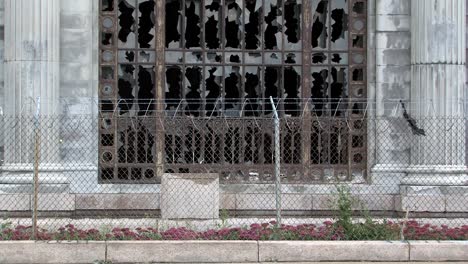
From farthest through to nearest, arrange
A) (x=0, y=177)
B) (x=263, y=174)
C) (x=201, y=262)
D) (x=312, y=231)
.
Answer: (x=263, y=174) → (x=0, y=177) → (x=312, y=231) → (x=201, y=262)

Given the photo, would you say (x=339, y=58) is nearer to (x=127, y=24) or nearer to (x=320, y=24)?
(x=320, y=24)

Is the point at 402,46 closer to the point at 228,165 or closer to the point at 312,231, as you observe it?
the point at 228,165

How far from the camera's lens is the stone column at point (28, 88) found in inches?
591

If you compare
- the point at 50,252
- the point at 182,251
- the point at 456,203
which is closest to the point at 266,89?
the point at 456,203

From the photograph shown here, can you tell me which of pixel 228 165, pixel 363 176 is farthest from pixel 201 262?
pixel 363 176

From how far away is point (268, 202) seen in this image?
15531 mm

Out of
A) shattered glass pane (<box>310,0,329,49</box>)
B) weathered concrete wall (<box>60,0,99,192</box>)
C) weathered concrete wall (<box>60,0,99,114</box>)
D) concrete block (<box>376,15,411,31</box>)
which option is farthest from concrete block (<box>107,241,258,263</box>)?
concrete block (<box>376,15,411,31</box>)

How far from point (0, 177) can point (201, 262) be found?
18.3 ft

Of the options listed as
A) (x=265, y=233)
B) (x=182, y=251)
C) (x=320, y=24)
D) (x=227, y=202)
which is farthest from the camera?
(x=320, y=24)

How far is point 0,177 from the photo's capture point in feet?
49.8

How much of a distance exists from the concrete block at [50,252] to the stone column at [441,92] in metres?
6.99

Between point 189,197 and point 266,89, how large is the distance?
321 centimetres

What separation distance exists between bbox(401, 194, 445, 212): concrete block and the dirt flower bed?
111 inches

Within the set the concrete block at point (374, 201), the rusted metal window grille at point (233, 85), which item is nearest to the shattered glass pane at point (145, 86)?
the rusted metal window grille at point (233, 85)
